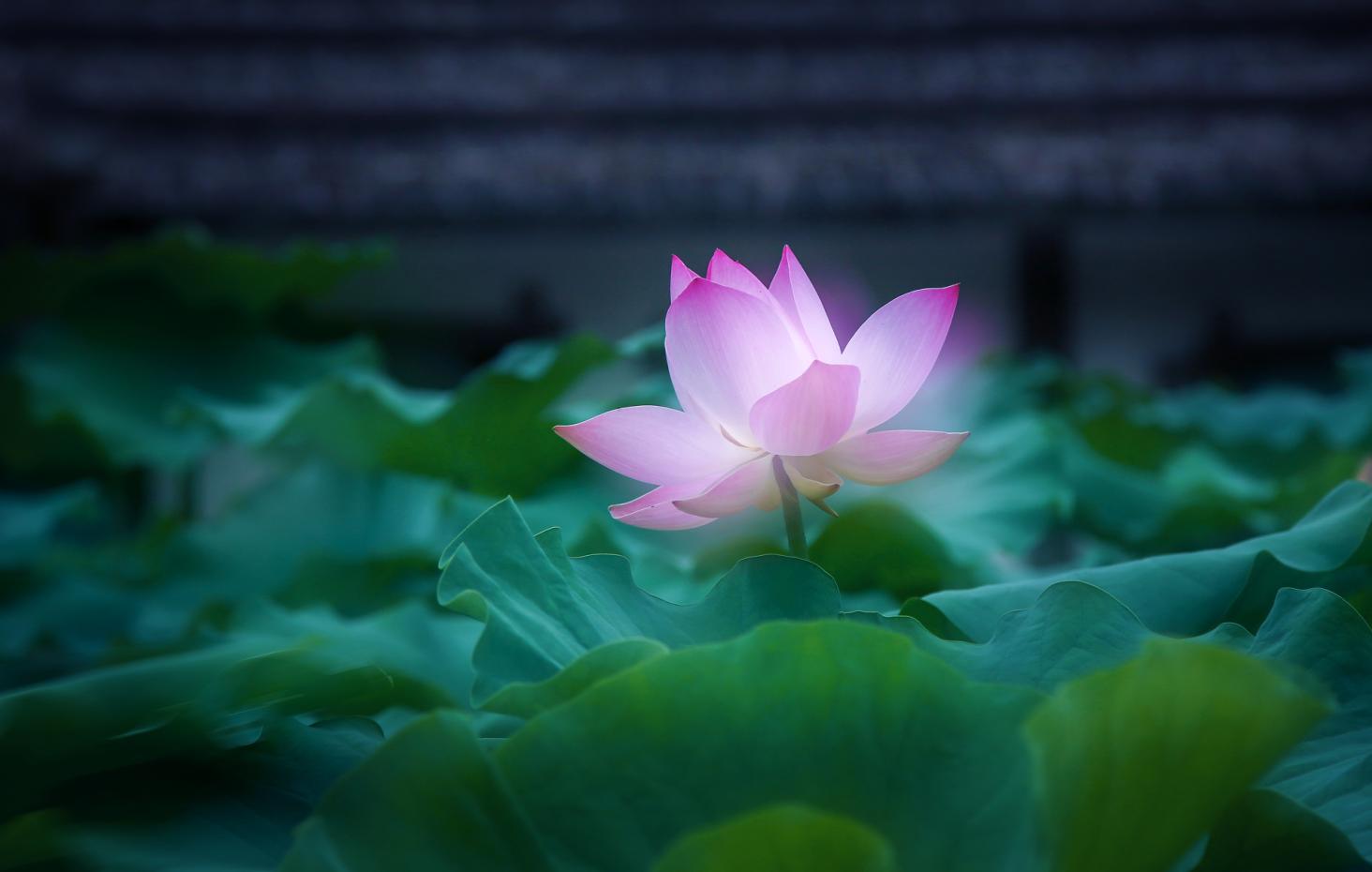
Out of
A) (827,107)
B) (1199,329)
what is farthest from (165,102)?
(1199,329)

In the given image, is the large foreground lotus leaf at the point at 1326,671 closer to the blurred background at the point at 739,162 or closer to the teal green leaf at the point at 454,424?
the teal green leaf at the point at 454,424

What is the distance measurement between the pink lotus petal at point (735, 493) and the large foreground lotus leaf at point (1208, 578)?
0.09 m

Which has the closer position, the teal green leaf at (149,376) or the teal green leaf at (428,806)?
the teal green leaf at (428,806)

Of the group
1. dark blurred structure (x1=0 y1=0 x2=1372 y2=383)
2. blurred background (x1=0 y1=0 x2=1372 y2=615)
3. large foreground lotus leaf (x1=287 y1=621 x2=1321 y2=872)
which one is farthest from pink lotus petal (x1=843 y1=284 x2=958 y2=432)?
dark blurred structure (x1=0 y1=0 x2=1372 y2=383)

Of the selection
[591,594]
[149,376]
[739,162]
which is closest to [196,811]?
[591,594]

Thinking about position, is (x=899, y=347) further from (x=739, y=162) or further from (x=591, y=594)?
(x=739, y=162)

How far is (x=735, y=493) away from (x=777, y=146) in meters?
3.06

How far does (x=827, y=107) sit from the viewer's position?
342 centimetres

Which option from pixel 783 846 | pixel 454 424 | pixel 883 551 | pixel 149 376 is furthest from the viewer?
pixel 149 376

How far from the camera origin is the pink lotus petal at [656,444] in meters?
0.36

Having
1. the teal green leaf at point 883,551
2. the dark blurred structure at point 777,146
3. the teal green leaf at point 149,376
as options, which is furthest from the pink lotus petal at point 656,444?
the dark blurred structure at point 777,146

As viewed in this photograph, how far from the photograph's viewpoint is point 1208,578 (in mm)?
456

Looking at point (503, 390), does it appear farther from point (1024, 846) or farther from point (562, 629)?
point (1024, 846)

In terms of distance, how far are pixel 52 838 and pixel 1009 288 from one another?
3510 mm
